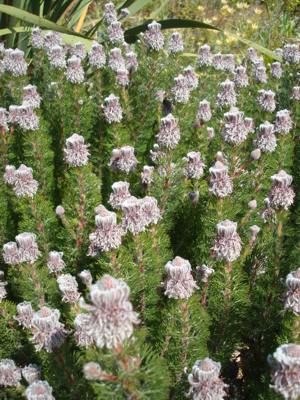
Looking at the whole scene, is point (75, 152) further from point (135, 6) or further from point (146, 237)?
point (135, 6)

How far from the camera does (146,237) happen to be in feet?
5.91

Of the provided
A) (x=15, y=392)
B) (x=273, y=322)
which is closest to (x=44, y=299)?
(x=15, y=392)

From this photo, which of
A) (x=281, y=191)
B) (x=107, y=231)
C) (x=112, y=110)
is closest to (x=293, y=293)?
(x=281, y=191)

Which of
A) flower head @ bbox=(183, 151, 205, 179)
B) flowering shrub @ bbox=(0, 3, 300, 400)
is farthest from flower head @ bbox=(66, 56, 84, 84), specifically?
flower head @ bbox=(183, 151, 205, 179)

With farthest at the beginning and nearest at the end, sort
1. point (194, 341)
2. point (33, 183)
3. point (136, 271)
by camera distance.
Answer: point (33, 183), point (136, 271), point (194, 341)

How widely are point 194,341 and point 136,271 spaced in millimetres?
289

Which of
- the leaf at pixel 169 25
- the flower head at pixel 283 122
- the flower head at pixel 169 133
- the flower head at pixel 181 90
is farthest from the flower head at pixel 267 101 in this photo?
the leaf at pixel 169 25

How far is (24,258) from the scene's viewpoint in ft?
5.89

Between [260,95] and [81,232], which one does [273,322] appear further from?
[260,95]

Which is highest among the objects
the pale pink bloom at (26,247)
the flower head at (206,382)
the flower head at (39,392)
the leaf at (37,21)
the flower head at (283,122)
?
the leaf at (37,21)

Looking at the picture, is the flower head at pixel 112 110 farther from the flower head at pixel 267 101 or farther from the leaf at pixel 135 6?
the leaf at pixel 135 6

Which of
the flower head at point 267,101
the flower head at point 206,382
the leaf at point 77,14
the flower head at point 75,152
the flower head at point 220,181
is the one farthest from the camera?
the leaf at point 77,14

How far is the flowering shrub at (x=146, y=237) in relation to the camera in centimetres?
134

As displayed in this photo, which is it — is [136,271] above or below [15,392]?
above
